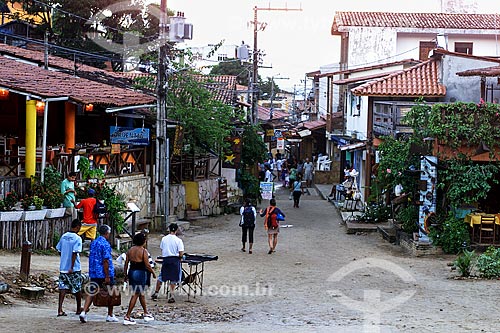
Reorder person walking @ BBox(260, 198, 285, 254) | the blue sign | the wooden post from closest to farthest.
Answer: the wooden post, person walking @ BBox(260, 198, 285, 254), the blue sign

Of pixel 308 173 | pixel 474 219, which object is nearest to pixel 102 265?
pixel 474 219

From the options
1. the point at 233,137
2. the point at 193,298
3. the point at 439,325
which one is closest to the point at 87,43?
the point at 233,137

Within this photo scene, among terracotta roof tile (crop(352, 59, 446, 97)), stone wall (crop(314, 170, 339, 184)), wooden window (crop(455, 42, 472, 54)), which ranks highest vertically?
wooden window (crop(455, 42, 472, 54))

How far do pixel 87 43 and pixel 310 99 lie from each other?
3508 cm

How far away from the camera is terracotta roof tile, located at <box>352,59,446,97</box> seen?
29.2 metres

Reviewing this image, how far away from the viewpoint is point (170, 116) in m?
28.5

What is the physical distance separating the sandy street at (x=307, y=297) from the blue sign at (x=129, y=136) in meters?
3.34

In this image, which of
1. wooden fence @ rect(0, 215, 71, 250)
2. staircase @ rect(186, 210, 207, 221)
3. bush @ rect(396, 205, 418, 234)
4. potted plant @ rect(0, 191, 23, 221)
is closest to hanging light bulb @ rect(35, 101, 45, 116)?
potted plant @ rect(0, 191, 23, 221)

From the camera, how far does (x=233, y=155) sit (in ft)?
116

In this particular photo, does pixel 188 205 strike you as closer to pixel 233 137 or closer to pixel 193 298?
pixel 233 137

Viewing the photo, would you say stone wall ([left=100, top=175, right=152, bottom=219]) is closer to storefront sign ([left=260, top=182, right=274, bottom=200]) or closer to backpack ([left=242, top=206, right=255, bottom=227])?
backpack ([left=242, top=206, right=255, bottom=227])

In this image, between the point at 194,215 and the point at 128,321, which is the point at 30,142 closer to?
the point at 128,321

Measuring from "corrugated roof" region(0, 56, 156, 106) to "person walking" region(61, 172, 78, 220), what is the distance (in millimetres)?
2110

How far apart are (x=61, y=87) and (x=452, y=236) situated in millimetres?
11393
